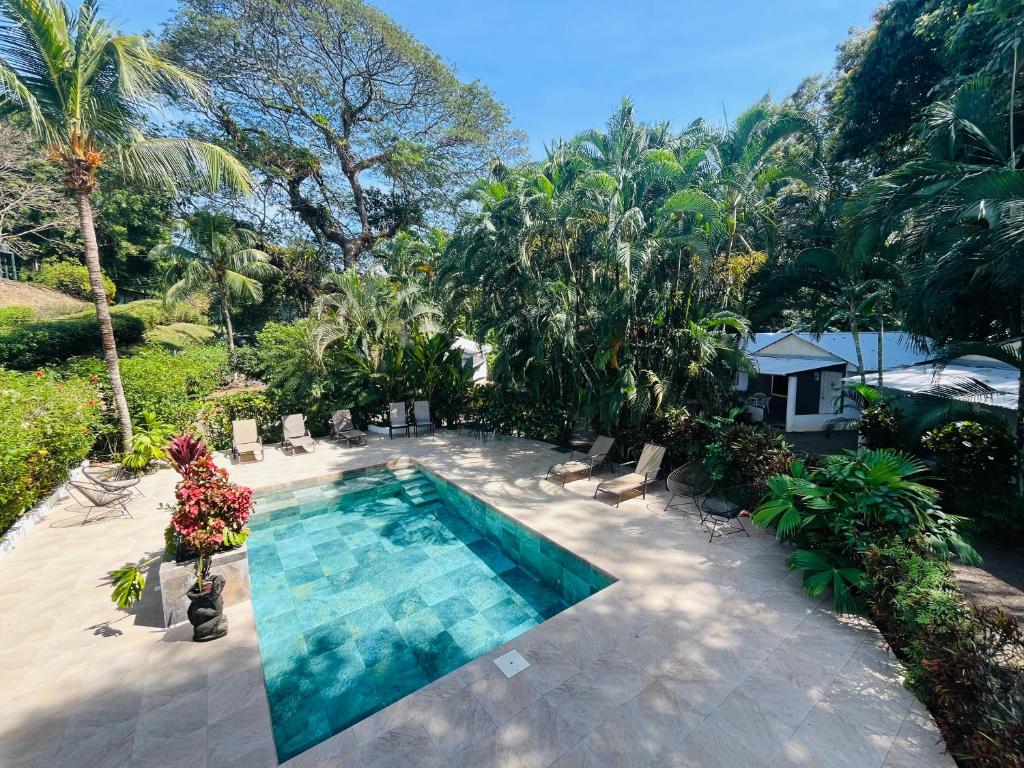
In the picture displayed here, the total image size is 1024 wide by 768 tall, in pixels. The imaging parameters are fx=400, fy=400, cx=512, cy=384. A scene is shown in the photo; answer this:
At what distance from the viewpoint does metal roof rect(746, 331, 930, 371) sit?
1326 centimetres

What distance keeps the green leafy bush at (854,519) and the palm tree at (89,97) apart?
40.6 feet

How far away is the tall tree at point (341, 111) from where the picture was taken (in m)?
18.3

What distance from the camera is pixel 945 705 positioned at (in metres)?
3.07

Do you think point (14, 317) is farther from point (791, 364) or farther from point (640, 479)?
point (791, 364)

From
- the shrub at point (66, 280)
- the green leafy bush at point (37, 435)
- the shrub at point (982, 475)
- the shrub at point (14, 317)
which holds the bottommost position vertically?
the shrub at point (982, 475)

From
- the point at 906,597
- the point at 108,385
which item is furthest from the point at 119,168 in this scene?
the point at 906,597

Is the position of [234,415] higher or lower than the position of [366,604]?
higher

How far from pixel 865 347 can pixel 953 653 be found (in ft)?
49.5

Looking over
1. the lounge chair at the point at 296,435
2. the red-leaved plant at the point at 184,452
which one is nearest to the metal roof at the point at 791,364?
the red-leaved plant at the point at 184,452

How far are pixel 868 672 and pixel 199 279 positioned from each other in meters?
24.0

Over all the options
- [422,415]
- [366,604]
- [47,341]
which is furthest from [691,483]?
[47,341]

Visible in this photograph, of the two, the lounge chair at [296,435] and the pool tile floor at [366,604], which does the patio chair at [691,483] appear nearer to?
the pool tile floor at [366,604]

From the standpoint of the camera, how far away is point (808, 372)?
13016 mm

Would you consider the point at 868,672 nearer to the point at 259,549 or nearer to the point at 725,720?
the point at 725,720
